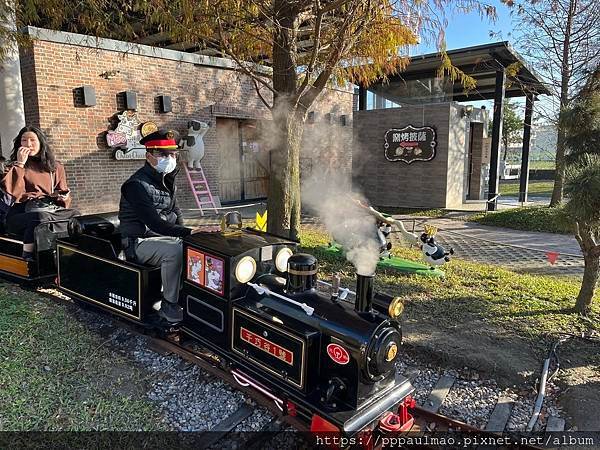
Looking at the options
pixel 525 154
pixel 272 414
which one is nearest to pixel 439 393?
pixel 272 414

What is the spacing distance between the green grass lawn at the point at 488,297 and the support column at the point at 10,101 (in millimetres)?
6082

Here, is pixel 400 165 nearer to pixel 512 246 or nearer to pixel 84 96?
pixel 512 246

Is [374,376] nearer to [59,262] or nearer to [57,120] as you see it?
[59,262]

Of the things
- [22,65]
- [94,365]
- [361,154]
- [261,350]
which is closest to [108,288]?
[94,365]

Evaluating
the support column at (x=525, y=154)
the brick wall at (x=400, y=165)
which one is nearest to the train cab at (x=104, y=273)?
the brick wall at (x=400, y=165)

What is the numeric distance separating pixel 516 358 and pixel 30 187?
5.14 m

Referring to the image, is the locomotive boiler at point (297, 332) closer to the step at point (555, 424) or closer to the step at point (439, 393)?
the step at point (439, 393)

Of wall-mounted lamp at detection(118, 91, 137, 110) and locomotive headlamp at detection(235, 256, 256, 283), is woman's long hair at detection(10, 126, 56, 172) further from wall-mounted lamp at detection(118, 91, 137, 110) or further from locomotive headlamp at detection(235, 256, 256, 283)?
wall-mounted lamp at detection(118, 91, 137, 110)

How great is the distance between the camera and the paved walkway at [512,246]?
A: 22.9ft

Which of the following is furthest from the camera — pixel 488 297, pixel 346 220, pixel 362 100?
pixel 362 100

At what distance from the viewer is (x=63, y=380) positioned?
3.13m

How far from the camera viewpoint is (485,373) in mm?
3619

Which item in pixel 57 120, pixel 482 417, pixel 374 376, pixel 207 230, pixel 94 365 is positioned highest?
pixel 57 120

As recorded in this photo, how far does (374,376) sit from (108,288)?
2.48 meters
